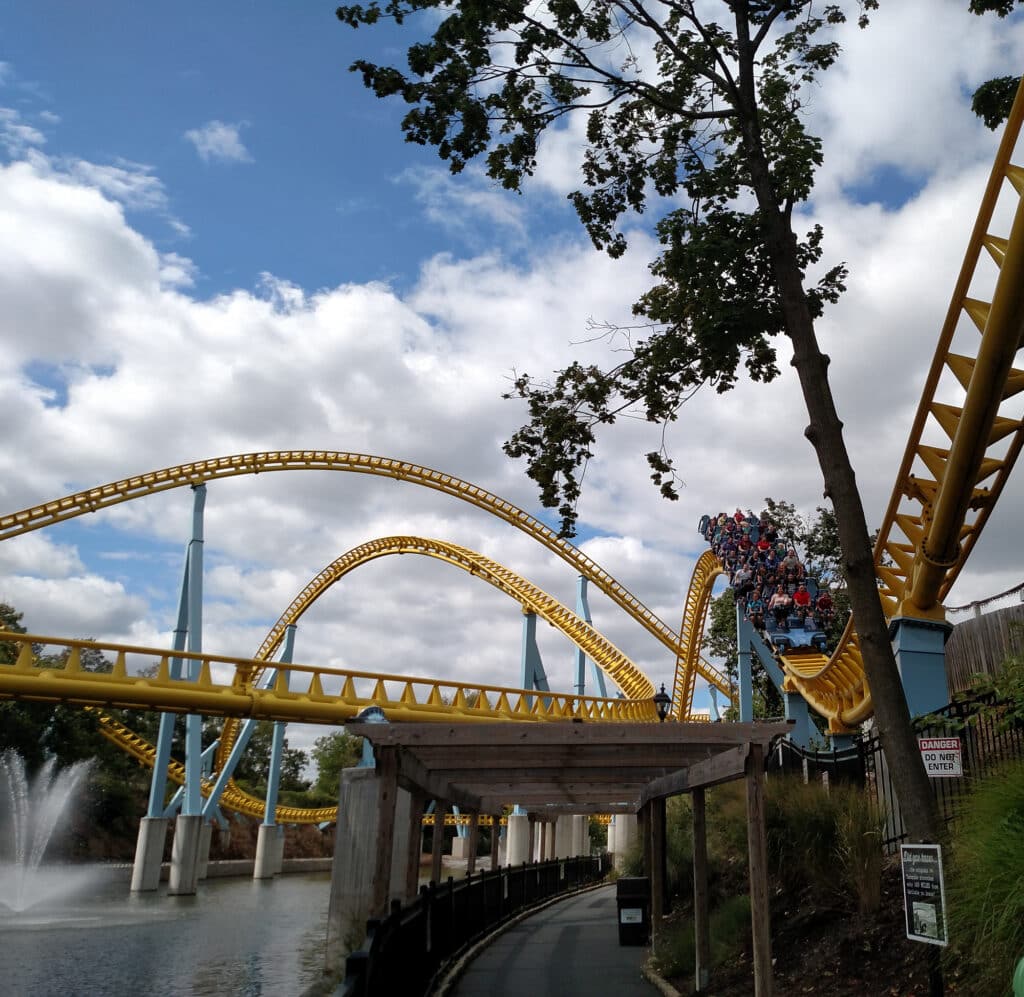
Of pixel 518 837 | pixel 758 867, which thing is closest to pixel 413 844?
pixel 758 867

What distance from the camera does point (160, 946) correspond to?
15930 mm

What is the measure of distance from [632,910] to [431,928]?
4.55m

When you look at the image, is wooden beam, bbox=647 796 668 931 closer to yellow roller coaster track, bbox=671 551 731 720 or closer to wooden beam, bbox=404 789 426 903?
wooden beam, bbox=404 789 426 903

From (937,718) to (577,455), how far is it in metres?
4.29

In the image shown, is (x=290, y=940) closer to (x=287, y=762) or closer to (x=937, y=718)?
(x=937, y=718)

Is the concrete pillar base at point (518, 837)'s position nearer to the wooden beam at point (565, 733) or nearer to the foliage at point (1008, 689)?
the foliage at point (1008, 689)

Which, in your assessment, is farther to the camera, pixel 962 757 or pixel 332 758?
pixel 332 758

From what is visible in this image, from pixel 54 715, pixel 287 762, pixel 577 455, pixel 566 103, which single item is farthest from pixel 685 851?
pixel 287 762

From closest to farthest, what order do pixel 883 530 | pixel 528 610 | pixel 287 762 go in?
pixel 883 530
pixel 528 610
pixel 287 762

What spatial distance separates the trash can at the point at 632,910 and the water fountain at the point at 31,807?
2812 cm

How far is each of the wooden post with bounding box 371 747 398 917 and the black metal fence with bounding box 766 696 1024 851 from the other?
4021 millimetres

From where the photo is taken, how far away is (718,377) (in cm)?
993

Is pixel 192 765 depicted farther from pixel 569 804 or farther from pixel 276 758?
pixel 569 804

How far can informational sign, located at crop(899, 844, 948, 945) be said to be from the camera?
197 inches
